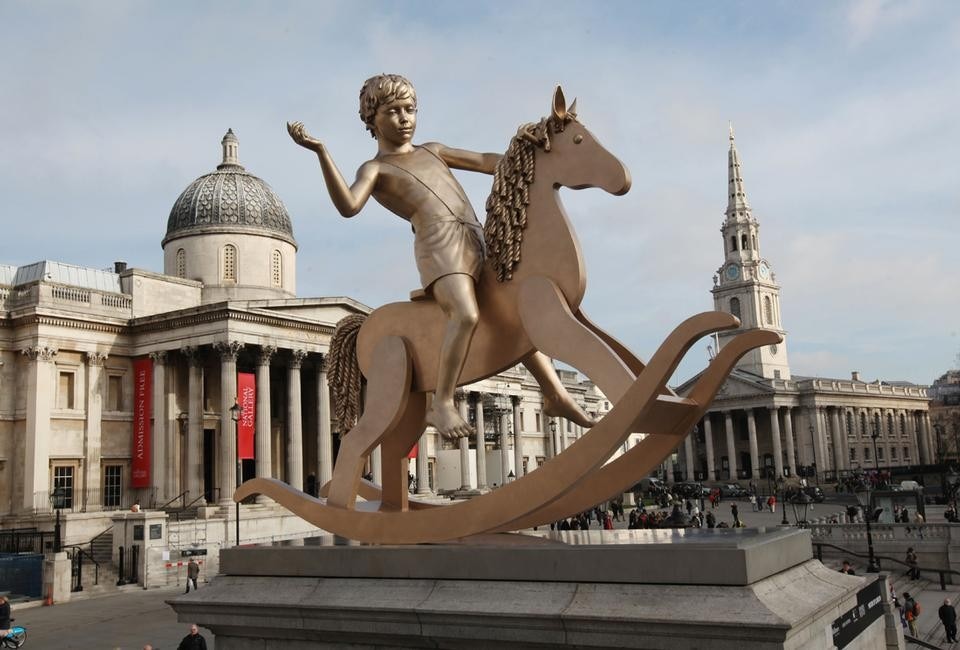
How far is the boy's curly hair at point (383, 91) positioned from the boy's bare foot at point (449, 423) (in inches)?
130

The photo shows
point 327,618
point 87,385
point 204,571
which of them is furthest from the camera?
point 87,385

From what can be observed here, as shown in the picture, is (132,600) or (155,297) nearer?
(132,600)

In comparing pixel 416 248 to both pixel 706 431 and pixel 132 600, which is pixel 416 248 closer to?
pixel 132 600

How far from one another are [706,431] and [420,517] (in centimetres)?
9504

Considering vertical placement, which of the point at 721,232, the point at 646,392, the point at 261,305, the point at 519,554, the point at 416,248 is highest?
the point at 721,232

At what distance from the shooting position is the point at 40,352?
36781 millimetres

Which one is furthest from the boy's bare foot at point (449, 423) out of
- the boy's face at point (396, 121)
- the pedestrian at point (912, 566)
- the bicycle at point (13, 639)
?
the pedestrian at point (912, 566)

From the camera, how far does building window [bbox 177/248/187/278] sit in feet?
152

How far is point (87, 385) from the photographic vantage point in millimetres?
38562

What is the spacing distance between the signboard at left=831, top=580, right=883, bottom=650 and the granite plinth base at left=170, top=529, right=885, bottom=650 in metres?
0.09

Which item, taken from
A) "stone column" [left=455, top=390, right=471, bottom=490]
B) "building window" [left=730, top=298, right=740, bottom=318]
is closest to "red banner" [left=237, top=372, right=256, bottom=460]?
"stone column" [left=455, top=390, right=471, bottom=490]

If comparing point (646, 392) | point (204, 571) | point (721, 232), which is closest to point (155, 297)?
point (204, 571)

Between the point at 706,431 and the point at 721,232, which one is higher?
the point at 721,232

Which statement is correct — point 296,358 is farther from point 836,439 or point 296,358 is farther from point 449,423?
point 836,439
